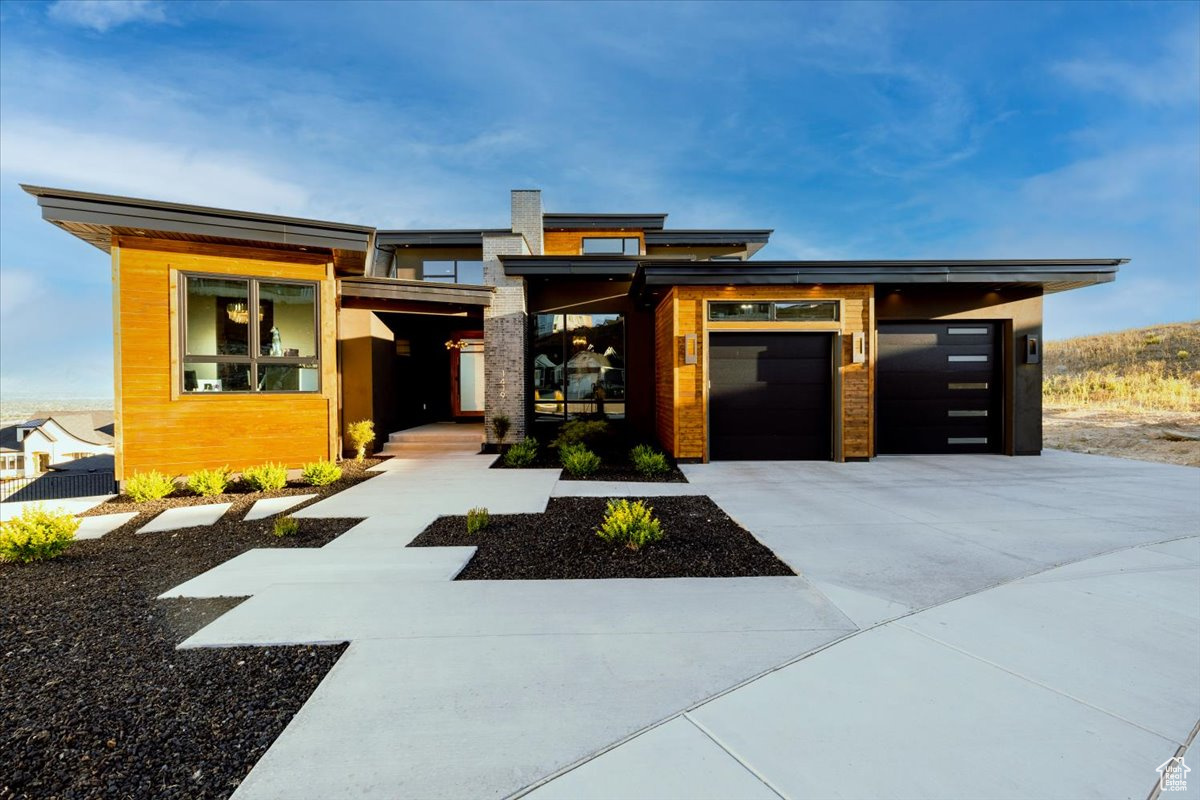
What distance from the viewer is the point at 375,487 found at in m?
6.95

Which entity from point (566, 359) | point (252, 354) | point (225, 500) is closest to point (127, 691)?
point (225, 500)

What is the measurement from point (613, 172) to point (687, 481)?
896 inches

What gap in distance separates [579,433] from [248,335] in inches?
234

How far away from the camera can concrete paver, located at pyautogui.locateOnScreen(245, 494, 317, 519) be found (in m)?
5.61

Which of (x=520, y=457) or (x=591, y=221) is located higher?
(x=591, y=221)

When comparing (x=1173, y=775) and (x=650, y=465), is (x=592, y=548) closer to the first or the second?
(x=1173, y=775)

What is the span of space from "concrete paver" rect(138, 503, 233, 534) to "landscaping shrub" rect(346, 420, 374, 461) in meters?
3.28

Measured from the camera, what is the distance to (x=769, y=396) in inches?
364

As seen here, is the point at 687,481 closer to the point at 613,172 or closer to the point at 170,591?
the point at 170,591

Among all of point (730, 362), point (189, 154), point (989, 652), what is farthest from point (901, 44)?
point (189, 154)

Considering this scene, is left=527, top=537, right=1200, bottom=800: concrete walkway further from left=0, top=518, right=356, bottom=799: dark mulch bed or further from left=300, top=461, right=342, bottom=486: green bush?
left=300, top=461, right=342, bottom=486: green bush

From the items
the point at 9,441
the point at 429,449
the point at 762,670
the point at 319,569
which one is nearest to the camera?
the point at 762,670

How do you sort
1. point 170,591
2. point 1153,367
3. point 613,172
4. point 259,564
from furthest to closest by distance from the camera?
1. point 1153,367
2. point 613,172
3. point 259,564
4. point 170,591

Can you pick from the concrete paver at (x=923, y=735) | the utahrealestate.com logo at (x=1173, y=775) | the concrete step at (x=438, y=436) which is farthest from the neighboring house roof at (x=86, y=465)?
the utahrealestate.com logo at (x=1173, y=775)
